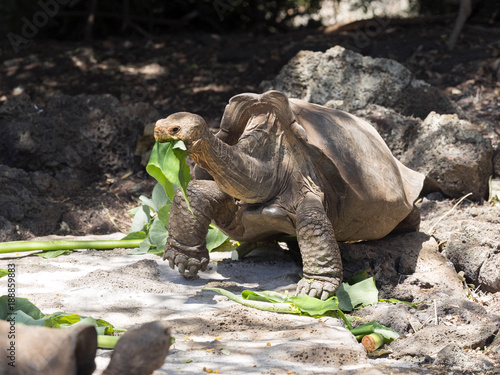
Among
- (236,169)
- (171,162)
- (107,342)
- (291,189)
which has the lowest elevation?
(107,342)

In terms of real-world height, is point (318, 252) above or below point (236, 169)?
below

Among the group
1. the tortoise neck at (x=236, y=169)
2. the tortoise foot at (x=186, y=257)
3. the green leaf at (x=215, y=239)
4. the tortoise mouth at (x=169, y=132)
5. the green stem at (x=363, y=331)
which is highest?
the tortoise mouth at (x=169, y=132)

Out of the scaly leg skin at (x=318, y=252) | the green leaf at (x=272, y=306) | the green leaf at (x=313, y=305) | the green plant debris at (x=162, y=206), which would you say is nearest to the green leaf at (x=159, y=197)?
the green plant debris at (x=162, y=206)


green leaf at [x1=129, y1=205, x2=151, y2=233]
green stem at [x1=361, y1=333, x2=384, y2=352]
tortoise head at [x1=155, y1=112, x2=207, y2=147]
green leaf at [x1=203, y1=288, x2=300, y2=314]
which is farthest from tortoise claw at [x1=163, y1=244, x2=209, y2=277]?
green stem at [x1=361, y1=333, x2=384, y2=352]

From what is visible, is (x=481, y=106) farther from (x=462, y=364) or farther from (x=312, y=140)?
(x=462, y=364)

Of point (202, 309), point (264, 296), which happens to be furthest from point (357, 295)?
point (202, 309)

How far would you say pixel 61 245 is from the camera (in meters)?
4.44

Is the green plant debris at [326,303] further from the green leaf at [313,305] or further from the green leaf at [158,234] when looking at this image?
the green leaf at [158,234]

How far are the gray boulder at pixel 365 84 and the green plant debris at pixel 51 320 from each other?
3794mm

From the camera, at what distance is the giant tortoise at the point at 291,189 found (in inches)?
144

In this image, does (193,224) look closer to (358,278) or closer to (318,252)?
(318,252)

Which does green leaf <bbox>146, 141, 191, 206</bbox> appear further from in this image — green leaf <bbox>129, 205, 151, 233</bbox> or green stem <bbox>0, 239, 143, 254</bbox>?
green leaf <bbox>129, 205, 151, 233</bbox>

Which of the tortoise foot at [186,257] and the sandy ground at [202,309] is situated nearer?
the sandy ground at [202,309]

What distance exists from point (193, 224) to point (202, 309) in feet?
2.32
